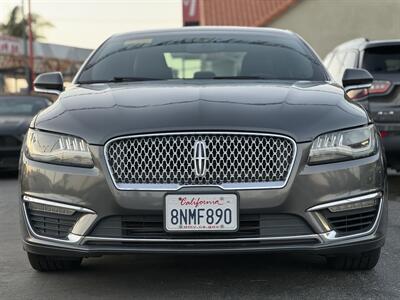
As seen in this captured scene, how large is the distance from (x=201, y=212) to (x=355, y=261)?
1.22m

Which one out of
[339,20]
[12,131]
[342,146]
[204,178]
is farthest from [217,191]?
[339,20]

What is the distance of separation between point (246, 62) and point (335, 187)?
1.69 metres

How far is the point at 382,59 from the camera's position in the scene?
761cm

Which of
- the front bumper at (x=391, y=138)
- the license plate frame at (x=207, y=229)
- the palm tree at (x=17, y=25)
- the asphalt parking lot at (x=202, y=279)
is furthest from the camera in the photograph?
the palm tree at (x=17, y=25)

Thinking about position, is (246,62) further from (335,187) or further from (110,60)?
(335,187)

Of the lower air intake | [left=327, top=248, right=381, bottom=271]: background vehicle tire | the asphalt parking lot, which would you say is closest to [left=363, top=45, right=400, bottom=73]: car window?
the asphalt parking lot

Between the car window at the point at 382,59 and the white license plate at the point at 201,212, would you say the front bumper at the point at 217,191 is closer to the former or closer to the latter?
the white license plate at the point at 201,212

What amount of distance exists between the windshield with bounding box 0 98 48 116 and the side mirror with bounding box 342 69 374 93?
23.3 ft

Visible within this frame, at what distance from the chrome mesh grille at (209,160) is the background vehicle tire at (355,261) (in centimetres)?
94

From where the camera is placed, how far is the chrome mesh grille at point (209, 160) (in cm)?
359

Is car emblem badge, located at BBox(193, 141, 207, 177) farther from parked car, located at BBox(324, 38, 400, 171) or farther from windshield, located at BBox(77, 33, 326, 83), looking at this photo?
parked car, located at BBox(324, 38, 400, 171)

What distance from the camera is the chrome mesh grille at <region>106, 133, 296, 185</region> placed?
3.59 meters

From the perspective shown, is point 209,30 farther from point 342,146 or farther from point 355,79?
point 342,146

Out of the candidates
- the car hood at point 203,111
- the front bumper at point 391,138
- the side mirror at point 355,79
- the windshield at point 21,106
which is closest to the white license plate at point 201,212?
the car hood at point 203,111
